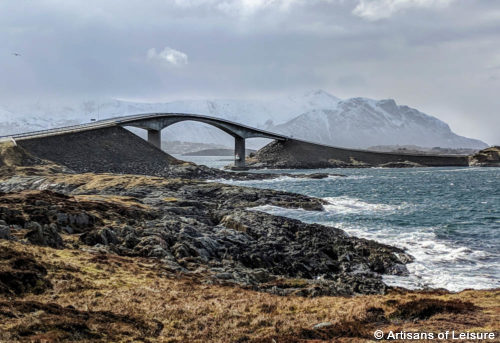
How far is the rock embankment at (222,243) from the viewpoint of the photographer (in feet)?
83.1

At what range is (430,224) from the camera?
44.5 meters

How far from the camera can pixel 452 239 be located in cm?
3806

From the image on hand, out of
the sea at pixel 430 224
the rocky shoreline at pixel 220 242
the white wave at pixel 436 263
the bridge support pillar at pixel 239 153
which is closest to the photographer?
the rocky shoreline at pixel 220 242

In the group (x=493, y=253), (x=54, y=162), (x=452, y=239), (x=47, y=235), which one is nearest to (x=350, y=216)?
(x=452, y=239)

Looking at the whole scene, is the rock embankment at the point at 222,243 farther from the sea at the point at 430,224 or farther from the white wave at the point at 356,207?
the white wave at the point at 356,207

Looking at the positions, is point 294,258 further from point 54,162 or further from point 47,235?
point 54,162

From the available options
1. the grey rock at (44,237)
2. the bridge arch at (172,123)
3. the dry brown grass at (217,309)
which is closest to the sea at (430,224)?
the dry brown grass at (217,309)

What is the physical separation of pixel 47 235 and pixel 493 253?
3036 centimetres

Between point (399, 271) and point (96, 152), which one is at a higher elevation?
point (96, 152)

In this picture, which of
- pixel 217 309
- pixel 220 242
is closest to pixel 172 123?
pixel 220 242

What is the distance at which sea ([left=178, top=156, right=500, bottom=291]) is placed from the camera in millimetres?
28828

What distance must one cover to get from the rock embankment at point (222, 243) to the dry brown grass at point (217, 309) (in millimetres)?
3202

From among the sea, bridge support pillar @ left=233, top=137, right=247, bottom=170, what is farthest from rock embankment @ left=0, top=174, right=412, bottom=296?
bridge support pillar @ left=233, top=137, right=247, bottom=170

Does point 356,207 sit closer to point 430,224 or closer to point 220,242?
point 430,224
